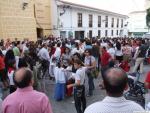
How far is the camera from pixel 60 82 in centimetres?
891

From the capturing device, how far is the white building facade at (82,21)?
28891mm

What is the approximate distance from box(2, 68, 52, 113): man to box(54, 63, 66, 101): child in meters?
5.25

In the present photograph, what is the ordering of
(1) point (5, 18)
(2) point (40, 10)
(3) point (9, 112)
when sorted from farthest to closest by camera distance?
(2) point (40, 10) < (1) point (5, 18) < (3) point (9, 112)

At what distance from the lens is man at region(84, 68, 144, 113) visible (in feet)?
8.66

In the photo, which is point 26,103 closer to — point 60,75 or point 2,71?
point 60,75

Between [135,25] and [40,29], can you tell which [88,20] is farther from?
→ [135,25]

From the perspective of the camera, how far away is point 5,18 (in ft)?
63.6

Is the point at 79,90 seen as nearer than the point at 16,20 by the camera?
Yes

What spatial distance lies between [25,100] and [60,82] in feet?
18.0

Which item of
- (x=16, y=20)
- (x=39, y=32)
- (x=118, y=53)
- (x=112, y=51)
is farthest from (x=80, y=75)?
(x=39, y=32)

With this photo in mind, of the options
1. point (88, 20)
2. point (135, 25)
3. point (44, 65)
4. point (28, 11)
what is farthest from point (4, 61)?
point (135, 25)

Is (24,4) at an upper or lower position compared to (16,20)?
upper

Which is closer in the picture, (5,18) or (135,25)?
(5,18)

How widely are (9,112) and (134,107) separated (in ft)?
5.01
